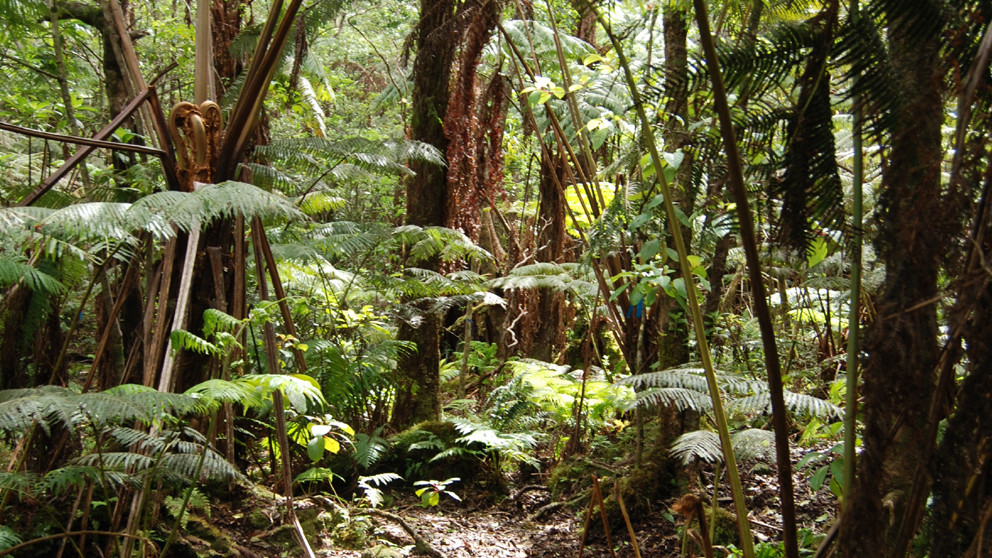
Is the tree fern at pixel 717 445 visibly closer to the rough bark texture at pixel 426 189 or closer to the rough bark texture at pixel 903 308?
the rough bark texture at pixel 903 308

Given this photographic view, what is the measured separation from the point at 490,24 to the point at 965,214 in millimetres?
3072

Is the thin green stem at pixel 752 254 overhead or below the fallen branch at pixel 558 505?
overhead

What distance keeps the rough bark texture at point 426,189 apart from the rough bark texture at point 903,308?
10.1ft

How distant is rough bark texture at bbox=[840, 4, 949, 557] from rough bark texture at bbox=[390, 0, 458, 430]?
306 cm

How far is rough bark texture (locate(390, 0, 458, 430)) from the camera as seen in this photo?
4039 millimetres

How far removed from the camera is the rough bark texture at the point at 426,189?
13.3ft

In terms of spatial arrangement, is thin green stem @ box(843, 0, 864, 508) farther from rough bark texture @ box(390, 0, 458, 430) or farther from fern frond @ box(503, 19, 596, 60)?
fern frond @ box(503, 19, 596, 60)

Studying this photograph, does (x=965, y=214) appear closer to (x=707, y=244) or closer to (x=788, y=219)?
(x=788, y=219)

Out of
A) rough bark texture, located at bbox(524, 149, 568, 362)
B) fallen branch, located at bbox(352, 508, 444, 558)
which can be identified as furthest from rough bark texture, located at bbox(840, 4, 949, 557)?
rough bark texture, located at bbox(524, 149, 568, 362)

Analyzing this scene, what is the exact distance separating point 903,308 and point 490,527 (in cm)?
273

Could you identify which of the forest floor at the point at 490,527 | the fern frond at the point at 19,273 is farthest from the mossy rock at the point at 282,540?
the fern frond at the point at 19,273

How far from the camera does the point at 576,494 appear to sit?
356 cm

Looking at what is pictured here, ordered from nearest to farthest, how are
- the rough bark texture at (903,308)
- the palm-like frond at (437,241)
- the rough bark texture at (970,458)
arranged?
the rough bark texture at (970,458), the rough bark texture at (903,308), the palm-like frond at (437,241)

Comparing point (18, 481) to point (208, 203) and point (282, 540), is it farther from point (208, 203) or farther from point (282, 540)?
point (282, 540)
